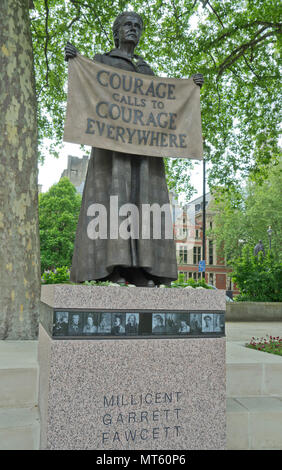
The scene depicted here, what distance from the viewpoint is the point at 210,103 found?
12484mm

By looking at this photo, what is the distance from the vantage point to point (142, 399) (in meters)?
2.50

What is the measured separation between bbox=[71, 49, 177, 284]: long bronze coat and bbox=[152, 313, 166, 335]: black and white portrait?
1.75 ft

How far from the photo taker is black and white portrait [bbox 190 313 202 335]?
8.84 ft

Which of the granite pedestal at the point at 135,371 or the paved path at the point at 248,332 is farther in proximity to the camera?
the paved path at the point at 248,332

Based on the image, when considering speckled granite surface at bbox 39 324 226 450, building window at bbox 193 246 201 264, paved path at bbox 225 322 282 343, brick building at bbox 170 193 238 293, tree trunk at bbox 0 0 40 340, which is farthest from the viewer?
building window at bbox 193 246 201 264

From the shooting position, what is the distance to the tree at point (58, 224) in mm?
32812

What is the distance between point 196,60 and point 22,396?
1162cm

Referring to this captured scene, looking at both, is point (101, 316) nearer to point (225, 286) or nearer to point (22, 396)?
point (22, 396)

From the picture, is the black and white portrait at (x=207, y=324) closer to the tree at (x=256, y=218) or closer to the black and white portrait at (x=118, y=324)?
the black and white portrait at (x=118, y=324)

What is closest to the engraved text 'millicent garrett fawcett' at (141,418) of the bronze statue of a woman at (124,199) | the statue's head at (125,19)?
the bronze statue of a woman at (124,199)

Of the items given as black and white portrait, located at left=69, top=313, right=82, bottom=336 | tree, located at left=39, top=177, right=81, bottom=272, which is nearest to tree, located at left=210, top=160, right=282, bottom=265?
tree, located at left=39, top=177, right=81, bottom=272

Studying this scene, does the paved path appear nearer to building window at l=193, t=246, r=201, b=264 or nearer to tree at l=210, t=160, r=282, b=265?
tree at l=210, t=160, r=282, b=265

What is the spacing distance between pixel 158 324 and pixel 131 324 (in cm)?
21

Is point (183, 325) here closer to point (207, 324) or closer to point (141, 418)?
point (207, 324)
